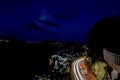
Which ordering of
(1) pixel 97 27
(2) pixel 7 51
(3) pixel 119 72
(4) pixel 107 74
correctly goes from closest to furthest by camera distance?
(3) pixel 119 72
(4) pixel 107 74
(1) pixel 97 27
(2) pixel 7 51

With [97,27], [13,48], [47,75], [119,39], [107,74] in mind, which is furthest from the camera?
[47,75]

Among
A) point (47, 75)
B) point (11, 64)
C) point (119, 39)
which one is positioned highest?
point (119, 39)

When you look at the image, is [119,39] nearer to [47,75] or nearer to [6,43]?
[6,43]

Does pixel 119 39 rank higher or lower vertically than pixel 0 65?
higher

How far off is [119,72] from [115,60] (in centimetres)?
138

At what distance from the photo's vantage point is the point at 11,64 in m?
68.1

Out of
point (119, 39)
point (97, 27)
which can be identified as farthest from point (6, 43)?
point (119, 39)

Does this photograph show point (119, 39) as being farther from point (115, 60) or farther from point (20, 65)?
point (20, 65)

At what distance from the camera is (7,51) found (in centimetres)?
7162

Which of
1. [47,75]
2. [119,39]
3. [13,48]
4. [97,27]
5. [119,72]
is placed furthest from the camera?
[47,75]

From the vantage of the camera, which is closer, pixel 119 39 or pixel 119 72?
pixel 119 72

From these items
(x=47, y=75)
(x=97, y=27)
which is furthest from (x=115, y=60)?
(x=47, y=75)

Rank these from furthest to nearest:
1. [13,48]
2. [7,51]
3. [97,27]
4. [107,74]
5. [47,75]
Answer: [47,75]
[13,48]
[7,51]
[97,27]
[107,74]

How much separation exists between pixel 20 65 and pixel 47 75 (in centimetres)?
2413
